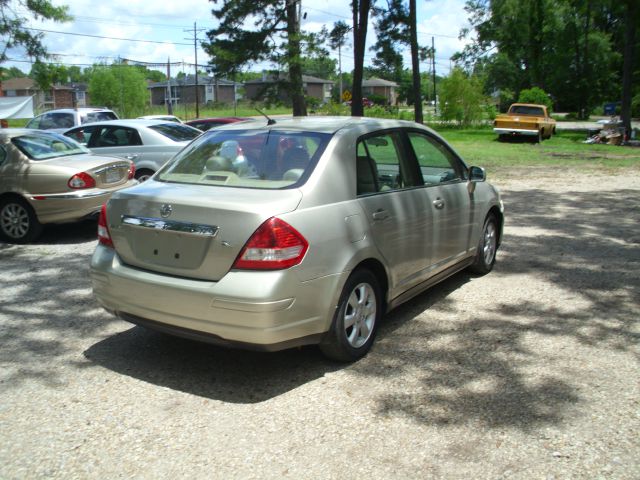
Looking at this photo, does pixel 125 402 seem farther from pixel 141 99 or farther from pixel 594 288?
pixel 141 99

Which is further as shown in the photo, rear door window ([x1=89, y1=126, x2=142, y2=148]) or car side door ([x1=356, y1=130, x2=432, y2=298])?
rear door window ([x1=89, y1=126, x2=142, y2=148])

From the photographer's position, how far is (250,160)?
15.1ft

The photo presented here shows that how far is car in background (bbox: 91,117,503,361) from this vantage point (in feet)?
12.8

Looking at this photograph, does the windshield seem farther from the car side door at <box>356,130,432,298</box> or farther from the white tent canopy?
the white tent canopy

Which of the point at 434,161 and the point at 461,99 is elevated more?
the point at 461,99

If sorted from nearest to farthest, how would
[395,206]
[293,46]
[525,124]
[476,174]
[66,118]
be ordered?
[395,206] → [476,174] → [66,118] → [293,46] → [525,124]

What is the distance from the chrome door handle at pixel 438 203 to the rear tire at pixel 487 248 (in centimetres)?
112

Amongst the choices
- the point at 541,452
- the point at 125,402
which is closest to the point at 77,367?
the point at 125,402

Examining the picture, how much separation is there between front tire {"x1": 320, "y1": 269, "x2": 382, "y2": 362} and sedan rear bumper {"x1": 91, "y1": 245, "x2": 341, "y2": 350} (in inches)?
5.0

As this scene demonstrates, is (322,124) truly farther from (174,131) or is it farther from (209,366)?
(174,131)

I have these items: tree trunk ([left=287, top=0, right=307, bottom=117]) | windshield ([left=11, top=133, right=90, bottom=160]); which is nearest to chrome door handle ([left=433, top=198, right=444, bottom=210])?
windshield ([left=11, top=133, right=90, bottom=160])

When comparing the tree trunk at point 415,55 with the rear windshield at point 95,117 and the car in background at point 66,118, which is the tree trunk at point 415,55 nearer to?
the rear windshield at point 95,117

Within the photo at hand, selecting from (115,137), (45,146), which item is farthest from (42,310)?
(115,137)

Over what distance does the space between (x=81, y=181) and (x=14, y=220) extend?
1063mm
